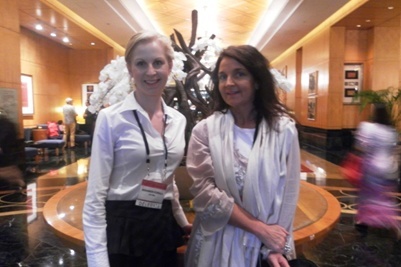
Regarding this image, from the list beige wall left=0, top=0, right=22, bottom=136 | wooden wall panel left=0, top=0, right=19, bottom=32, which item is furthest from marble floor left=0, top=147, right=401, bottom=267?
wooden wall panel left=0, top=0, right=19, bottom=32

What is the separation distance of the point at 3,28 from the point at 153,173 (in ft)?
20.6

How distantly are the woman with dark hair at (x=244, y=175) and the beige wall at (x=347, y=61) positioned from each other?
9.40 meters

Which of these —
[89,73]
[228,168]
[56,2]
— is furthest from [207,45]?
[89,73]

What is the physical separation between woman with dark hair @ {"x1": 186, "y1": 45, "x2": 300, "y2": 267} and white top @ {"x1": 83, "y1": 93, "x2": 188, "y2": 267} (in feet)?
0.58

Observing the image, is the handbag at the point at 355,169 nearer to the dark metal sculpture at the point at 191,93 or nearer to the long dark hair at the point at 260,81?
the dark metal sculpture at the point at 191,93

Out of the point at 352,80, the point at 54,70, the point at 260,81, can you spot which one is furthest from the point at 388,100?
the point at 54,70

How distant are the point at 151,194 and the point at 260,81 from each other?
58 centimetres

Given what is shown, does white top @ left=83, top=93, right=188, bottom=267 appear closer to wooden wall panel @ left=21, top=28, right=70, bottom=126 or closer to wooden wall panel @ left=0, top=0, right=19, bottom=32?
wooden wall panel @ left=0, top=0, right=19, bottom=32

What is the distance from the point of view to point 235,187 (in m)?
1.19

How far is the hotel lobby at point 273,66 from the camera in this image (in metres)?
2.81

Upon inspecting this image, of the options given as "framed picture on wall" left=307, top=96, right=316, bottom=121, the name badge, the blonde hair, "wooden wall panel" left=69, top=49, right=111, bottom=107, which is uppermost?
"wooden wall panel" left=69, top=49, right=111, bottom=107

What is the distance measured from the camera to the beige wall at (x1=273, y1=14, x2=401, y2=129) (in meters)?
9.67

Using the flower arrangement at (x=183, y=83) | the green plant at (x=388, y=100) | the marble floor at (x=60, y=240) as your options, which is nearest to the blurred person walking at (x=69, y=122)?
the marble floor at (x=60, y=240)

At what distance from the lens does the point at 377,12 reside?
8430 millimetres
